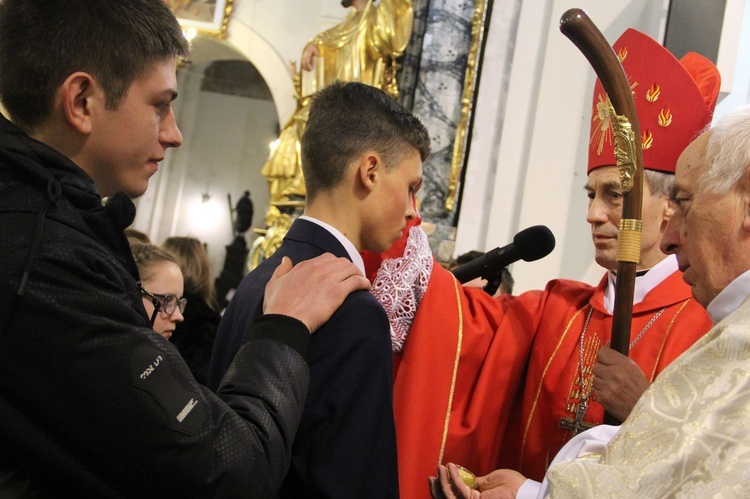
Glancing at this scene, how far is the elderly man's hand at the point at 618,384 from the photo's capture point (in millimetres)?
2066

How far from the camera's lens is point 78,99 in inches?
52.7

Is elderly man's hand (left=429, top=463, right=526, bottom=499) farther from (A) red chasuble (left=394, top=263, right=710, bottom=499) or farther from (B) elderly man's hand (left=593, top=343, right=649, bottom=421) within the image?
(B) elderly man's hand (left=593, top=343, right=649, bottom=421)

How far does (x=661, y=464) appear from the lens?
4.33 ft

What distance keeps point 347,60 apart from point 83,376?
5697 millimetres

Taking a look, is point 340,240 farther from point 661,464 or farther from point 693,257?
point 661,464

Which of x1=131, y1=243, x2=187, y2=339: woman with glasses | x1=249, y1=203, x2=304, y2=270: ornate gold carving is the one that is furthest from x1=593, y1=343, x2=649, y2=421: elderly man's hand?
x1=249, y1=203, x2=304, y2=270: ornate gold carving

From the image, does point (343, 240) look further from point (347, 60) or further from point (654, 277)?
point (347, 60)

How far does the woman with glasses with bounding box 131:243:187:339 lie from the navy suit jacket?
1.41 m

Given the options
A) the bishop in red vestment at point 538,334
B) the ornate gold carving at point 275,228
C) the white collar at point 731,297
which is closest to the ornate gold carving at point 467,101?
the ornate gold carving at point 275,228

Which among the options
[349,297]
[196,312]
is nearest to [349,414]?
[349,297]

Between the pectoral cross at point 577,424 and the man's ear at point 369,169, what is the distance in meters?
0.89

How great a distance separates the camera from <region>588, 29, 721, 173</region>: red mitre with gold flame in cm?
265

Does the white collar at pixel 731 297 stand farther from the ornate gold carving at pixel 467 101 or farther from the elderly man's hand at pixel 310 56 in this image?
the elderly man's hand at pixel 310 56

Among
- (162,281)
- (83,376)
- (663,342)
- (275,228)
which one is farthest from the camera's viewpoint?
(275,228)
